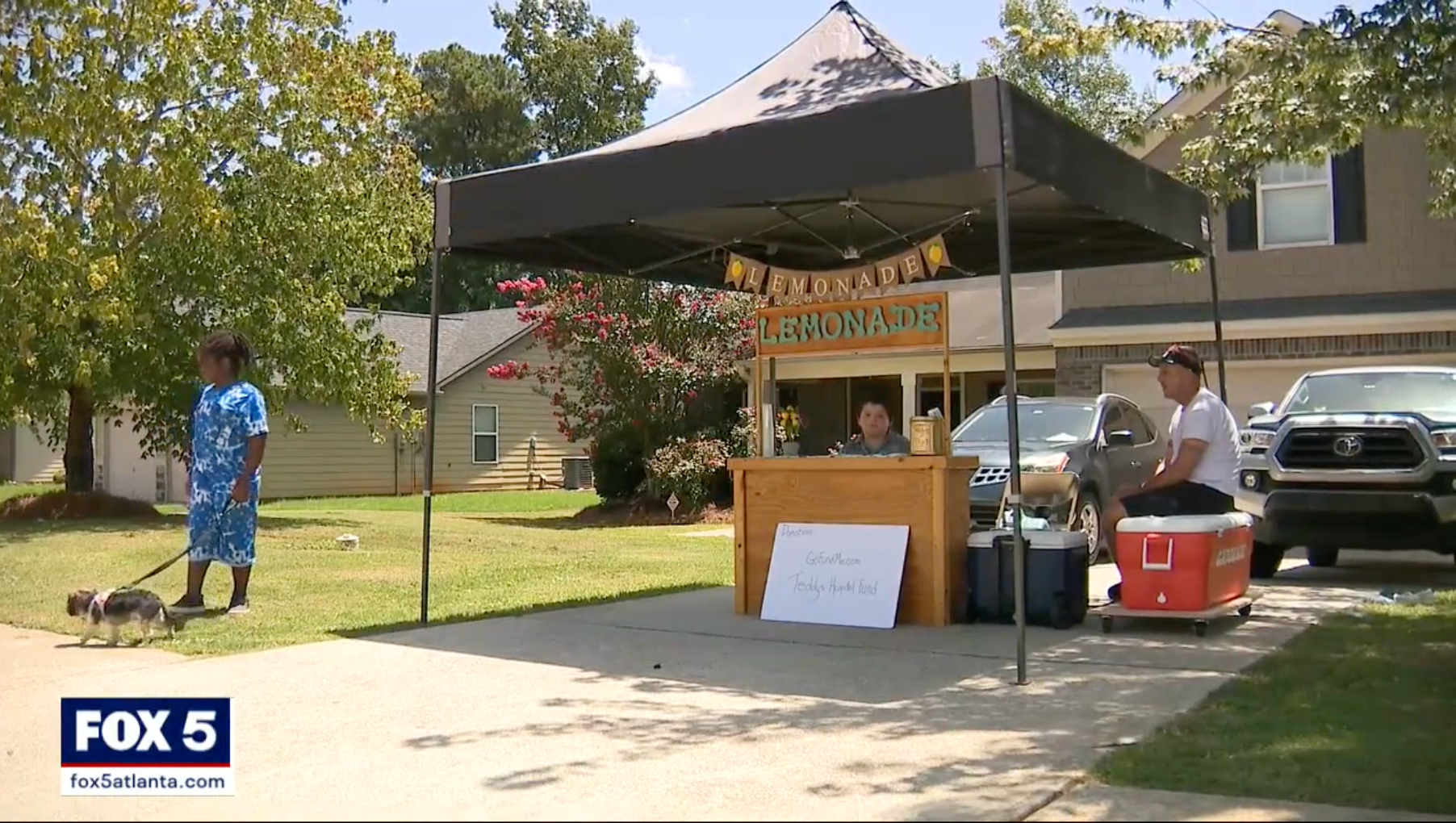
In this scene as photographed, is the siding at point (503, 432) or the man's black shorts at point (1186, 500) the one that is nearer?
the man's black shorts at point (1186, 500)

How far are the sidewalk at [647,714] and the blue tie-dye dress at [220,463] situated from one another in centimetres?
108

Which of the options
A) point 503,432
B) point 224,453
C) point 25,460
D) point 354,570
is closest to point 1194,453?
point 224,453

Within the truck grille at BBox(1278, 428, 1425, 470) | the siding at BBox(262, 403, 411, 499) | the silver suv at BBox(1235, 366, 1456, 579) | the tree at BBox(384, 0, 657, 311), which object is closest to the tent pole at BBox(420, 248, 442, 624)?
the silver suv at BBox(1235, 366, 1456, 579)

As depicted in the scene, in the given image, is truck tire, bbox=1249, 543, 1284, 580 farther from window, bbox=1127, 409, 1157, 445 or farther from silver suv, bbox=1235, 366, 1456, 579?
window, bbox=1127, 409, 1157, 445

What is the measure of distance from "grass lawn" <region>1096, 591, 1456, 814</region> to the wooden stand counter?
6.76 ft

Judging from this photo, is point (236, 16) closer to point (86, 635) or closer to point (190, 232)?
point (190, 232)

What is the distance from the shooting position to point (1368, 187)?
17.4 metres

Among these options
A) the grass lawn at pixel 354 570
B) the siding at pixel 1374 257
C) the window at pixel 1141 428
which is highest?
the siding at pixel 1374 257

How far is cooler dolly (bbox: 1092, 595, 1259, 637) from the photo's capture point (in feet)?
25.4

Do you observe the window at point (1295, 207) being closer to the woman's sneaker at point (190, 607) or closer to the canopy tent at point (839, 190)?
the canopy tent at point (839, 190)

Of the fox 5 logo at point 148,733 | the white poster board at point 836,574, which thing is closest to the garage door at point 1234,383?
the white poster board at point 836,574

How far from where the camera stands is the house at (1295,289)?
16.8m

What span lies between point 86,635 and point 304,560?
4.84m

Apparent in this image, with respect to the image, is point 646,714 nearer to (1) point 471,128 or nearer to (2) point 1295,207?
(2) point 1295,207
